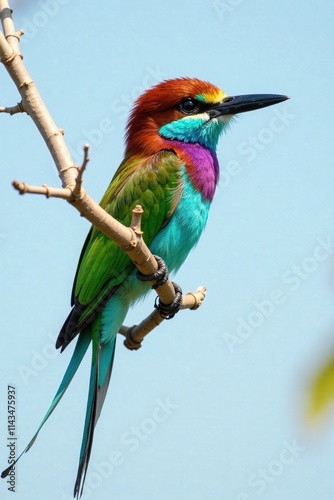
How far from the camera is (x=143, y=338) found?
12.5 ft

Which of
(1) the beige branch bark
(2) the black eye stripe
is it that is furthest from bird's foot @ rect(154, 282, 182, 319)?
(2) the black eye stripe

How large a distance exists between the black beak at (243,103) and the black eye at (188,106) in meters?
0.12

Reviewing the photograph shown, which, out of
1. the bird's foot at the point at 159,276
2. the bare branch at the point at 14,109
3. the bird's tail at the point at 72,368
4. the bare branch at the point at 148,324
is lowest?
the bird's tail at the point at 72,368

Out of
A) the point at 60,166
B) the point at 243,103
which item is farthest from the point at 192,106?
the point at 60,166

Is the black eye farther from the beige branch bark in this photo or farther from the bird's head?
the beige branch bark

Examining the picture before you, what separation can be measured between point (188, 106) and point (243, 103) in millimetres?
359

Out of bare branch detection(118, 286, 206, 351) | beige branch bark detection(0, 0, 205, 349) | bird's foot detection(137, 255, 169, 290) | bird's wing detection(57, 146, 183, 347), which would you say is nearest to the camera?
beige branch bark detection(0, 0, 205, 349)

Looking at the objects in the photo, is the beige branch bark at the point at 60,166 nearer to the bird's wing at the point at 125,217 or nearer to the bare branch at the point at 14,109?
the bare branch at the point at 14,109

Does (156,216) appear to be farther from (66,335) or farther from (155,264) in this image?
(155,264)

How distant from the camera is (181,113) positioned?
4238 millimetres

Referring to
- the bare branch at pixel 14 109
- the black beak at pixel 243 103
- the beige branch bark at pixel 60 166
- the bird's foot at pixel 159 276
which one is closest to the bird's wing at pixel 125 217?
the black beak at pixel 243 103

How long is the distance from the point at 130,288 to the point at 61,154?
5.25ft

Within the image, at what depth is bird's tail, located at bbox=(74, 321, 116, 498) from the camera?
11.2 ft

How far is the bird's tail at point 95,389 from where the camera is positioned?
135 inches
